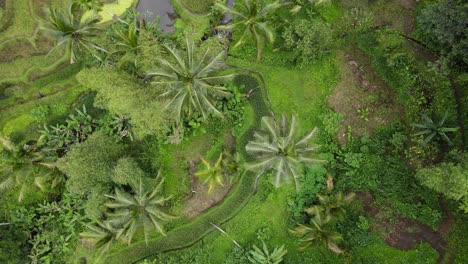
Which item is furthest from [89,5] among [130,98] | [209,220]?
[209,220]

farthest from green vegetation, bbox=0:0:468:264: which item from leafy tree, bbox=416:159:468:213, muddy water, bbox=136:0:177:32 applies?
muddy water, bbox=136:0:177:32

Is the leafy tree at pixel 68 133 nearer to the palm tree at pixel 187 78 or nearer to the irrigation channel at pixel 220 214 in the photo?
the palm tree at pixel 187 78

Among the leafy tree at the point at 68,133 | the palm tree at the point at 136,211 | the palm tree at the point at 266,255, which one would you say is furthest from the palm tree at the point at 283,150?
the leafy tree at the point at 68,133

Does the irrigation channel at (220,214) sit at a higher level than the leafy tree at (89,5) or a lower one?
lower

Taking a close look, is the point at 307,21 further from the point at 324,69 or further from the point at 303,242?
the point at 303,242

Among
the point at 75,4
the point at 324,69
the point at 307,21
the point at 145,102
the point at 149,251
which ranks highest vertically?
the point at 75,4

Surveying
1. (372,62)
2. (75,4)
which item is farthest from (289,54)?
(75,4)
